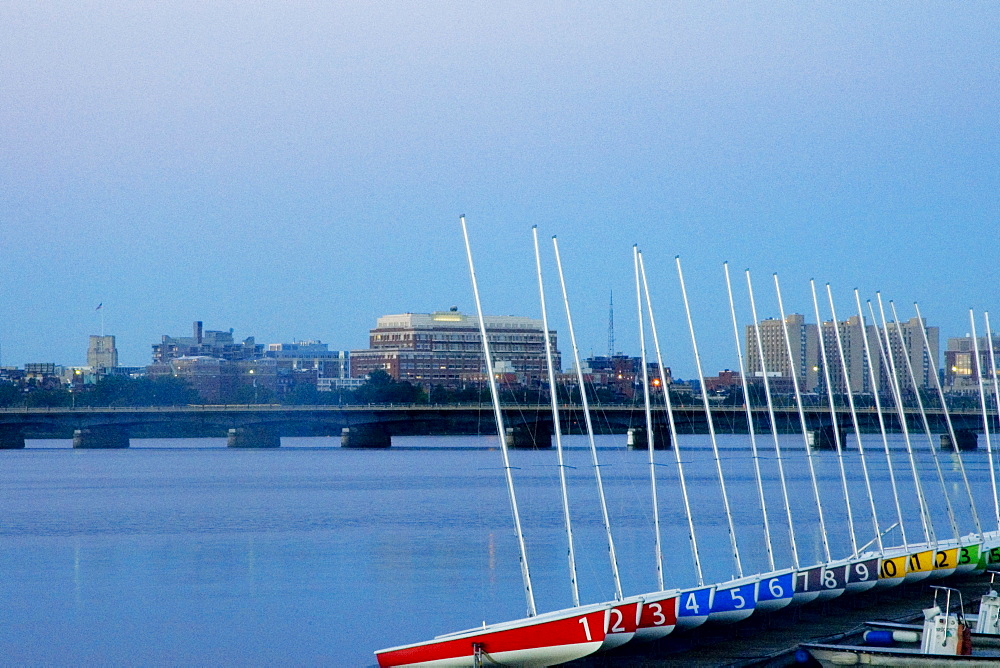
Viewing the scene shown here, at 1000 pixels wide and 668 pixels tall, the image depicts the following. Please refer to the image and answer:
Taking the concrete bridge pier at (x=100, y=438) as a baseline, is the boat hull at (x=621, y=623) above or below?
below

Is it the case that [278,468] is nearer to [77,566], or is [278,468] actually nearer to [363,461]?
[363,461]

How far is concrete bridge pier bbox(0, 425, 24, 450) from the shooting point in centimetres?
16862

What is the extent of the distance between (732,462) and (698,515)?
3643 inches

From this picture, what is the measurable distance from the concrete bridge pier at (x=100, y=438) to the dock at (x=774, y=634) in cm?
14065

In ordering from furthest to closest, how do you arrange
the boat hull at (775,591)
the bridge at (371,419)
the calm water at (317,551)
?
the bridge at (371,419), the calm water at (317,551), the boat hull at (775,591)

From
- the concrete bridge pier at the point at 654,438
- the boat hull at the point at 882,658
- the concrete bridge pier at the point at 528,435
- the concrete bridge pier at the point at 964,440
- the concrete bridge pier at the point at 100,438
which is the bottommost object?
the concrete bridge pier at the point at 964,440

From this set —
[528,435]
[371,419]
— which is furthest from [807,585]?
[528,435]

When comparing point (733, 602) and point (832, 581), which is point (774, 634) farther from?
point (832, 581)

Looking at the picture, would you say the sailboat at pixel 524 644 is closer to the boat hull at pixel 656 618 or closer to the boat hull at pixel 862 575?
the boat hull at pixel 656 618

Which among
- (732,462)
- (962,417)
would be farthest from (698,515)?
(732,462)

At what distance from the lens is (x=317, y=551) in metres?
60.8

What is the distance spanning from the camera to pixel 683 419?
164500 millimetres

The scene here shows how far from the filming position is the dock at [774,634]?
28.6 metres

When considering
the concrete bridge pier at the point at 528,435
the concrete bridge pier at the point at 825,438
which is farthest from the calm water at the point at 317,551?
the concrete bridge pier at the point at 528,435
